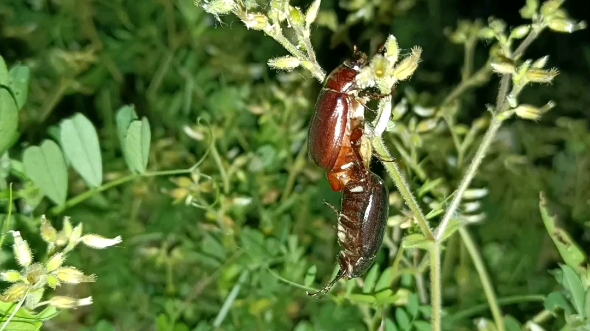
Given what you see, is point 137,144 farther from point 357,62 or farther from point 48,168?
point 357,62

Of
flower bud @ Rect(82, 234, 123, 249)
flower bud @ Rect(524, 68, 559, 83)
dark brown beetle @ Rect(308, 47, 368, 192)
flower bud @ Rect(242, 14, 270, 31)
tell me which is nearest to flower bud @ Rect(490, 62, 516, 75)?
flower bud @ Rect(524, 68, 559, 83)

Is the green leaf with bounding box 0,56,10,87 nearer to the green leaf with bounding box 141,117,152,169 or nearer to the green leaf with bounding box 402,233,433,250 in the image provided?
the green leaf with bounding box 141,117,152,169

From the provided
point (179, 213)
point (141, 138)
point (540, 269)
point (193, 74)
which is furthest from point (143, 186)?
point (540, 269)

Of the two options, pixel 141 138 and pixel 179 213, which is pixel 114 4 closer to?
pixel 179 213

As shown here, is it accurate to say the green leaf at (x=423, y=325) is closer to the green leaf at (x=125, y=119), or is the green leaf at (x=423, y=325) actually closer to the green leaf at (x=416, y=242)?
the green leaf at (x=416, y=242)

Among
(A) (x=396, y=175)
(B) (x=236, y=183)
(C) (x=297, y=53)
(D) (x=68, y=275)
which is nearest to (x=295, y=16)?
(C) (x=297, y=53)
